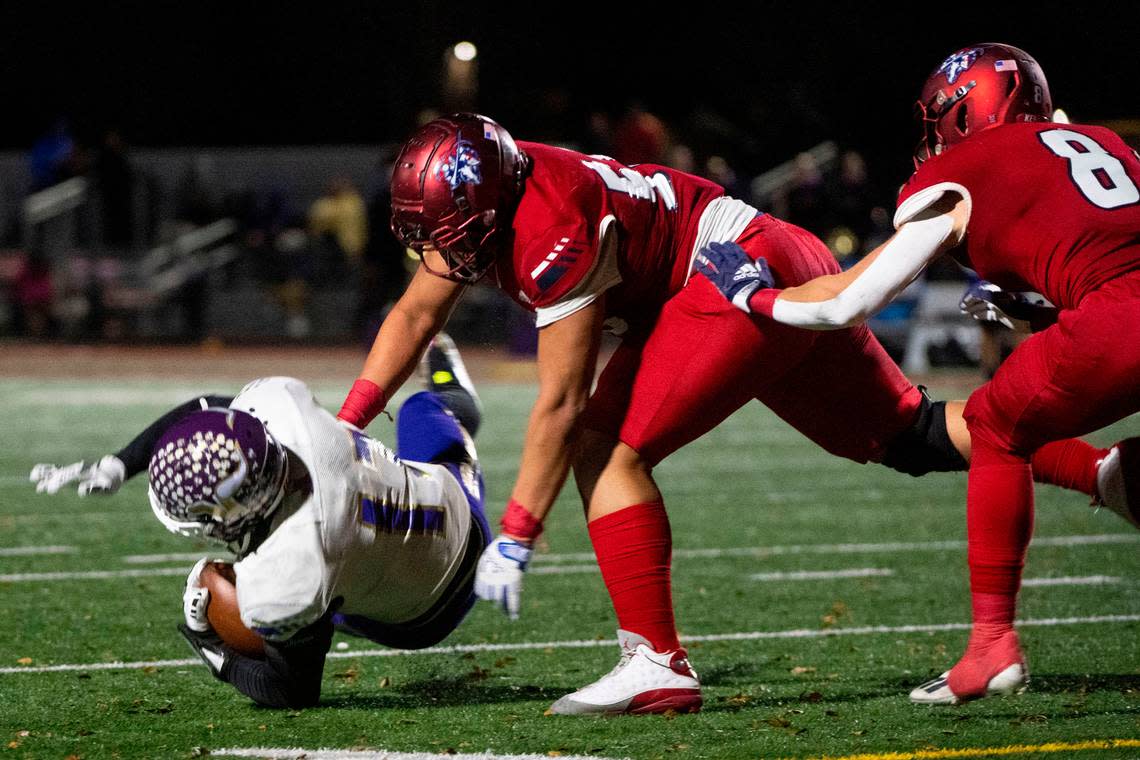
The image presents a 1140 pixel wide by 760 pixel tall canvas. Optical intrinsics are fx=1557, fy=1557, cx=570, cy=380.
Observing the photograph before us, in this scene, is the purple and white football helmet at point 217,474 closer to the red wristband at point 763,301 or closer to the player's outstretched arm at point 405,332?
the player's outstretched arm at point 405,332

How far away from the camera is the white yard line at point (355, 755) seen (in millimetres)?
3287

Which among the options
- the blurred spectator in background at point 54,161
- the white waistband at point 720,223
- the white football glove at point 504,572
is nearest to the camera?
the white football glove at point 504,572

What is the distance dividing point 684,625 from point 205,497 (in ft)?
7.11

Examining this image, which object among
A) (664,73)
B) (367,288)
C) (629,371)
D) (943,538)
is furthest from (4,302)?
(629,371)

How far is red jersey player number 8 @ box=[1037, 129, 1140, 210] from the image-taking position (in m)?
3.41

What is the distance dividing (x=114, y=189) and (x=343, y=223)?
2877 mm

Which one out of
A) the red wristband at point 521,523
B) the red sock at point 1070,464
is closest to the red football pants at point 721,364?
the red wristband at point 521,523

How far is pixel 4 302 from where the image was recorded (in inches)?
746

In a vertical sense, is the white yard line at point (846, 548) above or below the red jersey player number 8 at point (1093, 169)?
below

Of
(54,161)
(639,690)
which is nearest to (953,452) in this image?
(639,690)

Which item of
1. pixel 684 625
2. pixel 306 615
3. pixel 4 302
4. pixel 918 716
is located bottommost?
pixel 4 302

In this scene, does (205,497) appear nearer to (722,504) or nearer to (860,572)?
(860,572)

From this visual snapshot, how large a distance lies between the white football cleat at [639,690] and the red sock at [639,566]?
0.13ft

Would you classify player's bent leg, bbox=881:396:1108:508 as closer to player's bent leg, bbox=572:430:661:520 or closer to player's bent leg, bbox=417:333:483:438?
player's bent leg, bbox=572:430:661:520
